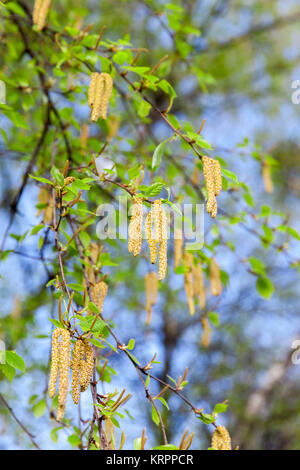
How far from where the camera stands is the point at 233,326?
4.93 metres

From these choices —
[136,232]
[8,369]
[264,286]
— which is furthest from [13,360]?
[264,286]

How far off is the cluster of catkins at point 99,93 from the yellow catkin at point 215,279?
31.1 inches

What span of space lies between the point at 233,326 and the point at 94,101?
12.5 feet

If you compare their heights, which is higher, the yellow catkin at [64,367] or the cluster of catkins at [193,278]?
the cluster of catkins at [193,278]

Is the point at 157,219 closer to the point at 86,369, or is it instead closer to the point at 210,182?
the point at 210,182

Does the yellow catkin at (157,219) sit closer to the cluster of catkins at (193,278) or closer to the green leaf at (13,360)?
the green leaf at (13,360)

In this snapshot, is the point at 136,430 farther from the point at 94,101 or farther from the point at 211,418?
the point at 94,101

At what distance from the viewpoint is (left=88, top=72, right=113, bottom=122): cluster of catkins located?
1.49m

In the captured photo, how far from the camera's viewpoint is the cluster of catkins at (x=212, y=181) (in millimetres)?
1215

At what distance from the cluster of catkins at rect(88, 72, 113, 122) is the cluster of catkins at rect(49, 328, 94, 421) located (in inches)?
28.2

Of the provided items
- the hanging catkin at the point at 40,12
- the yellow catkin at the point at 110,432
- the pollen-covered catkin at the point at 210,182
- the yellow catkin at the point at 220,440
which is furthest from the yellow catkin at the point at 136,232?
the hanging catkin at the point at 40,12

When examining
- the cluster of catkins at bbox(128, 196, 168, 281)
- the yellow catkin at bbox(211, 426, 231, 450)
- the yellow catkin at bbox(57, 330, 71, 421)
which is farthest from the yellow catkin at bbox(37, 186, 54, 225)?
the yellow catkin at bbox(211, 426, 231, 450)

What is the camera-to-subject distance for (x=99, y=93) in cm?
151

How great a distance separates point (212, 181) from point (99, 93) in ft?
1.63
